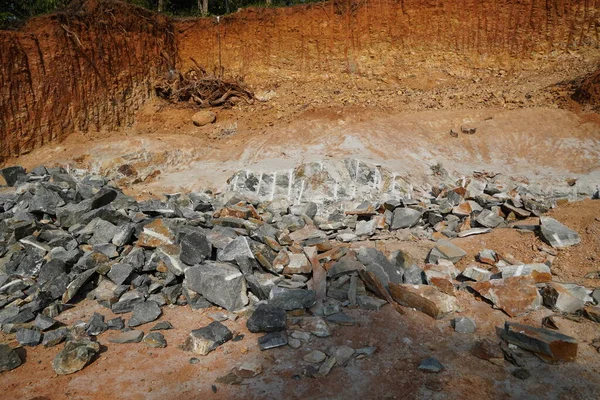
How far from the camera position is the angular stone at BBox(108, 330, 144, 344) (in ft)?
11.8

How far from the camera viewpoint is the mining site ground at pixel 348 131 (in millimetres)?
3090

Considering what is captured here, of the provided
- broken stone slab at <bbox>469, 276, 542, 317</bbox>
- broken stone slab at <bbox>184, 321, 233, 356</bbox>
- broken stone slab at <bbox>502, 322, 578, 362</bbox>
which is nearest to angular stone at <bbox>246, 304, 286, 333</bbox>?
broken stone slab at <bbox>184, 321, 233, 356</bbox>

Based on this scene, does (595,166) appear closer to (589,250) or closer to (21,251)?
(589,250)

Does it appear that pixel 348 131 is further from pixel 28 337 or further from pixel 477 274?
pixel 28 337

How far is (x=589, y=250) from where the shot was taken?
4855 millimetres

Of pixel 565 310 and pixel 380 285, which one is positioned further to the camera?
pixel 380 285

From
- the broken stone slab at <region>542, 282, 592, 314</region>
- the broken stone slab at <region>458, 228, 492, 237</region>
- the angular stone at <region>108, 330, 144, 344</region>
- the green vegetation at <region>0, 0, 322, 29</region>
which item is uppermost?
the green vegetation at <region>0, 0, 322, 29</region>

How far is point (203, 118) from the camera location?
11602 millimetres

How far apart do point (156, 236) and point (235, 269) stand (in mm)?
1293

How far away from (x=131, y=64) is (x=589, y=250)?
12352 mm

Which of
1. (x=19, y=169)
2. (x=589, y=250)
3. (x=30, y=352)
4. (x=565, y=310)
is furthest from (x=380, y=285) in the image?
(x=19, y=169)

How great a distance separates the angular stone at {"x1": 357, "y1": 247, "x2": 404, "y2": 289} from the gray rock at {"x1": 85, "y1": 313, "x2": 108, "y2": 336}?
288 cm

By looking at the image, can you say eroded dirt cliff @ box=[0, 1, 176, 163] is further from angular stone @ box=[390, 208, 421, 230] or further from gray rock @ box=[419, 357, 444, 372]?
gray rock @ box=[419, 357, 444, 372]

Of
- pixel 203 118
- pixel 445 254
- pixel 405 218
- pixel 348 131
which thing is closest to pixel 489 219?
pixel 405 218
